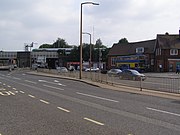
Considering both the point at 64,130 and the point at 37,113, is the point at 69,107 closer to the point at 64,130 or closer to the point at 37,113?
the point at 37,113

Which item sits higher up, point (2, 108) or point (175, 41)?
point (175, 41)

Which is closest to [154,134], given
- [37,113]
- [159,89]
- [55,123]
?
[55,123]

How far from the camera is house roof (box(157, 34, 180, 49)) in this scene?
8062 centimetres

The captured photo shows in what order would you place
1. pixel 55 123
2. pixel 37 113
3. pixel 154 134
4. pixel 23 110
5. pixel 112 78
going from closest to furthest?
pixel 154 134 → pixel 55 123 → pixel 37 113 → pixel 23 110 → pixel 112 78

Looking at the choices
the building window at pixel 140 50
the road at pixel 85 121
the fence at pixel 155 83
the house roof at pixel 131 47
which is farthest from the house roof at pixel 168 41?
the road at pixel 85 121

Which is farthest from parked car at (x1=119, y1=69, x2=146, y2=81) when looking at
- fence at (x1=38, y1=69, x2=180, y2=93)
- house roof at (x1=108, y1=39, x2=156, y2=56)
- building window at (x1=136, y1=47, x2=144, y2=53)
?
building window at (x1=136, y1=47, x2=144, y2=53)

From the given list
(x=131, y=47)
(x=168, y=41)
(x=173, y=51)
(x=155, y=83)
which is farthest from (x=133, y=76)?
(x=131, y=47)

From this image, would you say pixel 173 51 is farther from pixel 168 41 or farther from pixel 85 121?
pixel 85 121

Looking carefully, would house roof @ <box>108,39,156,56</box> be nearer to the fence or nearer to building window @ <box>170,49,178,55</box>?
building window @ <box>170,49,178,55</box>

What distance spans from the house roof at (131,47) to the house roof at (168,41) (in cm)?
422

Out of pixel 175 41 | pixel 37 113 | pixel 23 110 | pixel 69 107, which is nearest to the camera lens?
pixel 37 113

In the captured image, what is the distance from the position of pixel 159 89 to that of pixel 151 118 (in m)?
12.1

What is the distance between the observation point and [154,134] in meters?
8.21

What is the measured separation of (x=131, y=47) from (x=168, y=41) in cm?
1613
